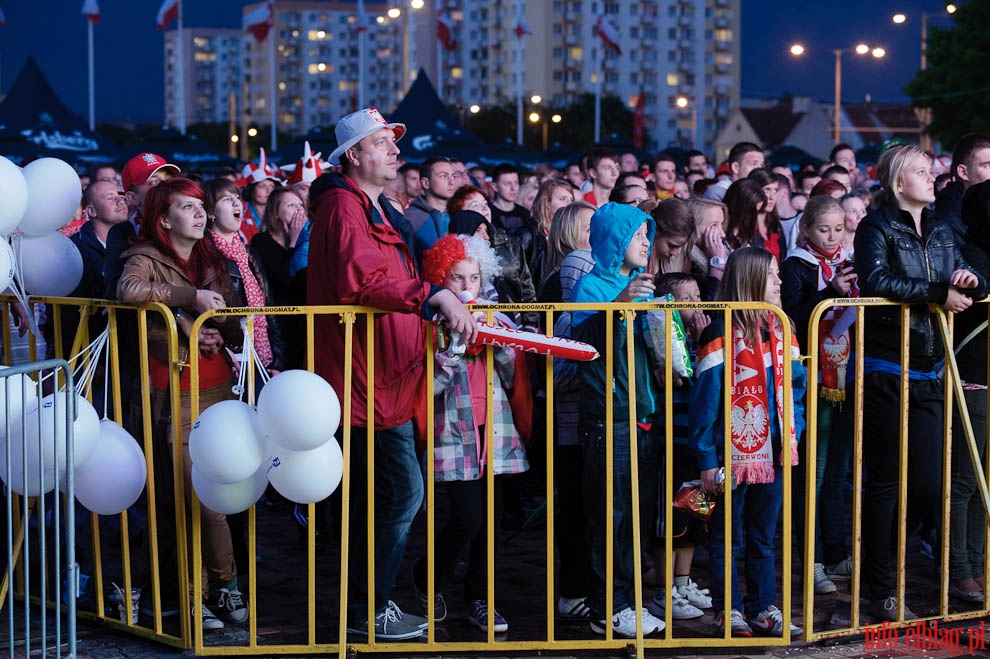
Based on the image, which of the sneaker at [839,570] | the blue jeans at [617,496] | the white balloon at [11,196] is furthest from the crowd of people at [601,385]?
the white balloon at [11,196]

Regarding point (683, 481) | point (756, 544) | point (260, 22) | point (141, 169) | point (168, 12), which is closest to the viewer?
point (756, 544)

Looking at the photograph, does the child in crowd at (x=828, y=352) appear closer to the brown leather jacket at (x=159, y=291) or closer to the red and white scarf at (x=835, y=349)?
the red and white scarf at (x=835, y=349)

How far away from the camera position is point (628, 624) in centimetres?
588

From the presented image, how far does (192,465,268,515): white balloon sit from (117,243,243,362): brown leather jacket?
0.67 metres

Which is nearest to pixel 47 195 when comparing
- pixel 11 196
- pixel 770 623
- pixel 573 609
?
pixel 11 196

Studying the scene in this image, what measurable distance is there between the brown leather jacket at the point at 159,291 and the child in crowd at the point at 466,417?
1.05m

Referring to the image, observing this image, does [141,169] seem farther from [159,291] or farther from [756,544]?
[756,544]

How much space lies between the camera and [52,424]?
17.4ft

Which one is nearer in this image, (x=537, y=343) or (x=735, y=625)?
(x=537, y=343)

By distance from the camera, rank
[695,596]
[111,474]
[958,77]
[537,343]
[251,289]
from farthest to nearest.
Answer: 1. [958,77]
2. [251,289]
3. [695,596]
4. [111,474]
5. [537,343]

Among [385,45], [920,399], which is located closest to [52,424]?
[920,399]

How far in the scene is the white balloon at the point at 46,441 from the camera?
5301 mm

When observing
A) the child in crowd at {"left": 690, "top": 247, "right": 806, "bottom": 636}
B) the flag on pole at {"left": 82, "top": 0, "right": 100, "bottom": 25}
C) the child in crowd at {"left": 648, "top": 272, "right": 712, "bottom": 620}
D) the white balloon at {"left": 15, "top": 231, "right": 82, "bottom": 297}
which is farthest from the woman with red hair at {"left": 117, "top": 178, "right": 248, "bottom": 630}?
the flag on pole at {"left": 82, "top": 0, "right": 100, "bottom": 25}

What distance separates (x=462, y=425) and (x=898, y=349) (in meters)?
2.11
